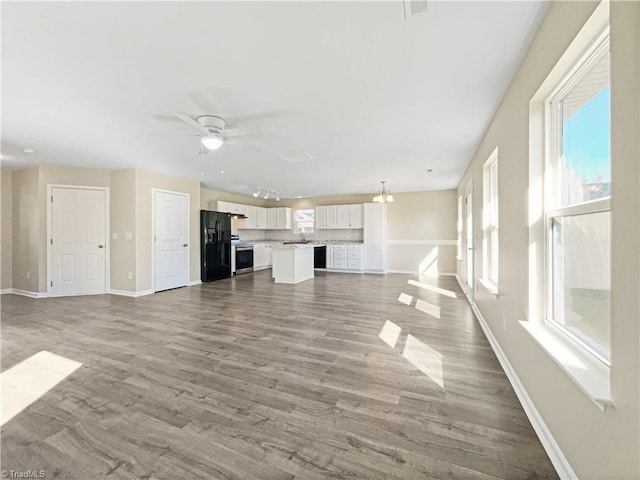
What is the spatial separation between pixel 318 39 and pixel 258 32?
0.38m

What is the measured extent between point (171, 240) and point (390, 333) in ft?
16.5

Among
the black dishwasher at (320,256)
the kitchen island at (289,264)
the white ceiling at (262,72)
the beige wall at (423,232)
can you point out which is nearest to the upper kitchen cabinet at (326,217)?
the black dishwasher at (320,256)

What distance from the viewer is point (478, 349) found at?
276 centimetres

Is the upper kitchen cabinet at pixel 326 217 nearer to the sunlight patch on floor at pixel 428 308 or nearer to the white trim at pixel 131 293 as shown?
the sunlight patch on floor at pixel 428 308

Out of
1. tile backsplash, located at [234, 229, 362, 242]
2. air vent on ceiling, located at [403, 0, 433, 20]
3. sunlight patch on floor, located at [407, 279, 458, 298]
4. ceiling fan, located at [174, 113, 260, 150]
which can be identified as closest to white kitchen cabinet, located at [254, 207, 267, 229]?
tile backsplash, located at [234, 229, 362, 242]

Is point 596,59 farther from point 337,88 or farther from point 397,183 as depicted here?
point 397,183

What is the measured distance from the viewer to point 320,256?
8.84 metres

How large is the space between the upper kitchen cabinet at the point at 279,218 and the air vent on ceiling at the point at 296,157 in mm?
5021

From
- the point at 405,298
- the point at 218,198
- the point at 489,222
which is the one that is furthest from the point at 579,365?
the point at 218,198

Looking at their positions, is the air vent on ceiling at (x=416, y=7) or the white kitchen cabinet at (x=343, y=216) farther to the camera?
the white kitchen cabinet at (x=343, y=216)

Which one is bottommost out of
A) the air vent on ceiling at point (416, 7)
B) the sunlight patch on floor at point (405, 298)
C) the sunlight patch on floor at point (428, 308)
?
the sunlight patch on floor at point (428, 308)

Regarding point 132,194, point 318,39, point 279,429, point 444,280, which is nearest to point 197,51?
point 318,39

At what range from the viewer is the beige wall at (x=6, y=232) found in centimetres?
540

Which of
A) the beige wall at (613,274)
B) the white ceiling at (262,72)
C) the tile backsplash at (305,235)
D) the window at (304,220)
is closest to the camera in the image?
the beige wall at (613,274)
